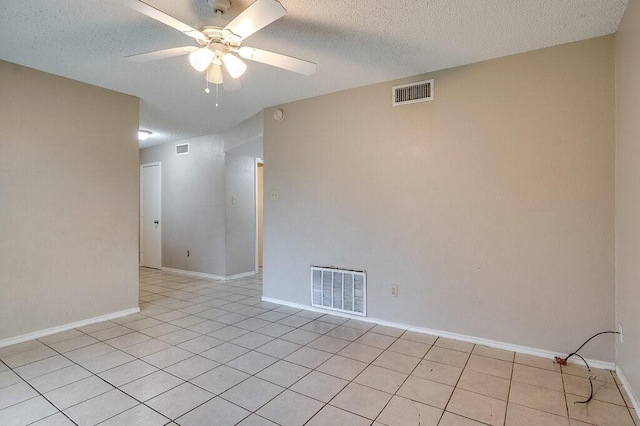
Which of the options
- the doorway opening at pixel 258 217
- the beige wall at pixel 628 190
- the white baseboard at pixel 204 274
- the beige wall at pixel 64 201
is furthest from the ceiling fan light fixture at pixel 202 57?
the white baseboard at pixel 204 274

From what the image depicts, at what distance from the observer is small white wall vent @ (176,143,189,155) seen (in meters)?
6.05

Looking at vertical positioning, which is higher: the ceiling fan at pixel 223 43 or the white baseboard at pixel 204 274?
the ceiling fan at pixel 223 43

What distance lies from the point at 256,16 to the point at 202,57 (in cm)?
56

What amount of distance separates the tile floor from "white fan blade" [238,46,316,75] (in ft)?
7.20

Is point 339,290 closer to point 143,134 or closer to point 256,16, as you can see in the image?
point 256,16

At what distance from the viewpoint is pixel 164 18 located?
5.75 feet

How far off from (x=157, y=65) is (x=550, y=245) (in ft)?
12.2

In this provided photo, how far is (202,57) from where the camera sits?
2.09 m

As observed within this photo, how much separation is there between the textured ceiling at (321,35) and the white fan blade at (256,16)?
1.02ft

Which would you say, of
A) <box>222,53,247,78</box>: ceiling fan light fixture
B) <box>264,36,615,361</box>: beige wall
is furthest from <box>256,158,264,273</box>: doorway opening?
<box>222,53,247,78</box>: ceiling fan light fixture

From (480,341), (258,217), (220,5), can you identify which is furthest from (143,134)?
(480,341)

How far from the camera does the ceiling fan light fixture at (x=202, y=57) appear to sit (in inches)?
81.6

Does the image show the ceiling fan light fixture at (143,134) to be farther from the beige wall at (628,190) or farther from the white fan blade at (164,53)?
the beige wall at (628,190)

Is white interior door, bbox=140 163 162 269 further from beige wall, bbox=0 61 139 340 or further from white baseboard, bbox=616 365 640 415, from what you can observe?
white baseboard, bbox=616 365 640 415
